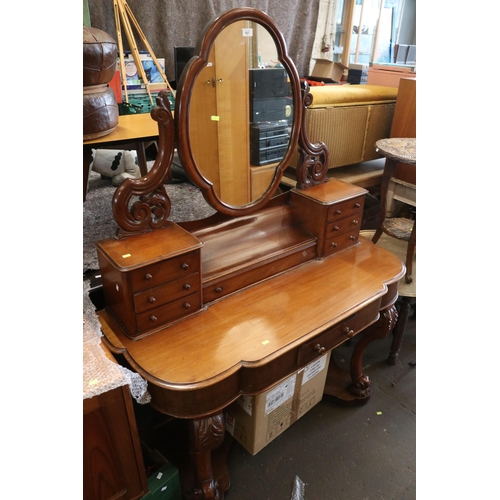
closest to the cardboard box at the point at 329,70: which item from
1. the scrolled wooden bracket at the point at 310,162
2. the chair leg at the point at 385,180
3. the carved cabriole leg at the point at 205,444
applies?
the chair leg at the point at 385,180

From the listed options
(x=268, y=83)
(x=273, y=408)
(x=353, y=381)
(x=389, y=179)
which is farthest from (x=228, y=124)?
(x=353, y=381)

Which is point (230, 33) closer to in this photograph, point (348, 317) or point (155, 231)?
point (155, 231)

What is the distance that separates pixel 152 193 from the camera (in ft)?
3.59

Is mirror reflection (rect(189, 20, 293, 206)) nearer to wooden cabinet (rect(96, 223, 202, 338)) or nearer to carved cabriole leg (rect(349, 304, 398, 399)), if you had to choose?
wooden cabinet (rect(96, 223, 202, 338))

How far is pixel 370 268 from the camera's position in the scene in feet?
4.75

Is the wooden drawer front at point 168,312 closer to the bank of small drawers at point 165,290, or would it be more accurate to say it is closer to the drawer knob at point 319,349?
the bank of small drawers at point 165,290

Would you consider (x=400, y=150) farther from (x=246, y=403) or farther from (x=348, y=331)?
(x=246, y=403)

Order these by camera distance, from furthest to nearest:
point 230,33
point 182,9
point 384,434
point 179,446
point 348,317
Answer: point 182,9
point 384,434
point 179,446
point 348,317
point 230,33

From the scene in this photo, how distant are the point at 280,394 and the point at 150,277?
0.75 m

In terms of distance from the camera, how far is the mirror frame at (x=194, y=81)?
101 centimetres

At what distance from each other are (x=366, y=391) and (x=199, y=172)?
1.27 metres

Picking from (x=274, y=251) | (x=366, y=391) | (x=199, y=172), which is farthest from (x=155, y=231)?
(x=366, y=391)

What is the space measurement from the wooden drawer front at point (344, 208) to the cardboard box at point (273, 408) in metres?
0.53

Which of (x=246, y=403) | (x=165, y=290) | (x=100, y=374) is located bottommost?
(x=246, y=403)
